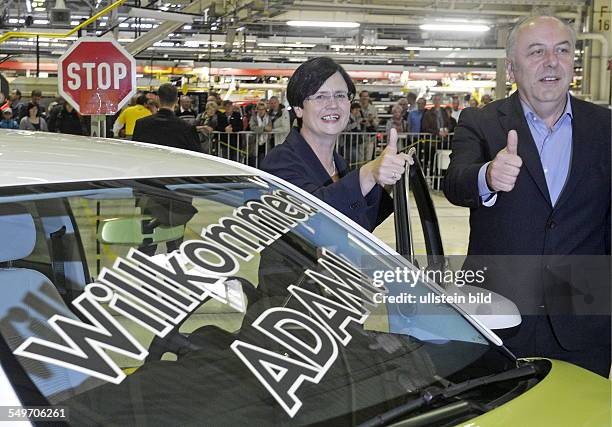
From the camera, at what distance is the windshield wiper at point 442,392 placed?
164cm

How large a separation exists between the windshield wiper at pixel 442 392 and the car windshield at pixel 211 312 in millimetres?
41

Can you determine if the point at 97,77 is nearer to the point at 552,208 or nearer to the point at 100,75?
the point at 100,75

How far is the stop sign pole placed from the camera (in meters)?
6.83

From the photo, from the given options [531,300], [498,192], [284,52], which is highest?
[284,52]

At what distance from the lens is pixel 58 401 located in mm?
1512

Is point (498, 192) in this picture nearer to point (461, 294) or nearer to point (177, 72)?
point (461, 294)

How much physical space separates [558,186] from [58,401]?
182 cm

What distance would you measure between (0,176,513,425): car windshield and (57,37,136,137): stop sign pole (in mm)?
4643

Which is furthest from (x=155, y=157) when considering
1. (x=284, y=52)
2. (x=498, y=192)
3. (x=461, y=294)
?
(x=284, y=52)

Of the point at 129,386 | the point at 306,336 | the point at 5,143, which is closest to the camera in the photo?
the point at 129,386

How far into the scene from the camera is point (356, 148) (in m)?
15.0

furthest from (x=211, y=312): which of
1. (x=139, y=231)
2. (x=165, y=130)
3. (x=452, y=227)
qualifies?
(x=452, y=227)

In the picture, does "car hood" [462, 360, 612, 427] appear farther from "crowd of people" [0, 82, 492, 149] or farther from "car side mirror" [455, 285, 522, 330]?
"crowd of people" [0, 82, 492, 149]

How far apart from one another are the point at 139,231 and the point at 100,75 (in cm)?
512
